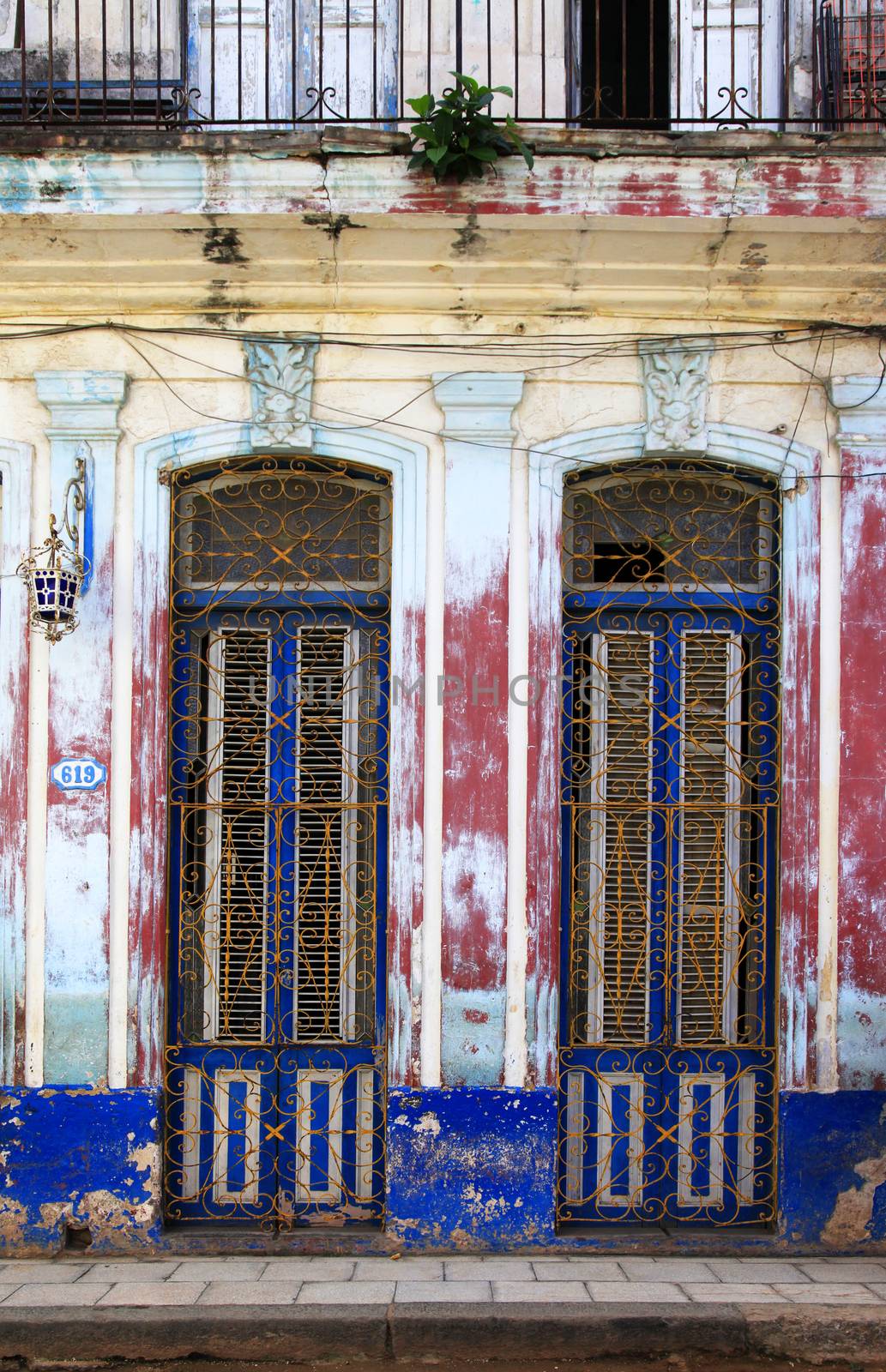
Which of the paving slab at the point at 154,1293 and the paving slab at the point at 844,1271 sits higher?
the paving slab at the point at 154,1293

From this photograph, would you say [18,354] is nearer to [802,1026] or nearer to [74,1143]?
[74,1143]

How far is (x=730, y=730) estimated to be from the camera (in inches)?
207

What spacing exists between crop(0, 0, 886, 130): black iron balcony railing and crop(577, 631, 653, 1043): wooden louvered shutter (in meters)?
2.47

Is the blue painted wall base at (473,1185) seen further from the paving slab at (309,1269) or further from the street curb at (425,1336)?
the street curb at (425,1336)

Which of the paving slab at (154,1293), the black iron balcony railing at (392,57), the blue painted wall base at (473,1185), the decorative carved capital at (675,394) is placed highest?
the black iron balcony railing at (392,57)

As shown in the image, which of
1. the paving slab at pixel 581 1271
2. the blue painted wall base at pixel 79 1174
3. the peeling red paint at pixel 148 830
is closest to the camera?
the paving slab at pixel 581 1271

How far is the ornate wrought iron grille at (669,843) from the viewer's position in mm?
5117

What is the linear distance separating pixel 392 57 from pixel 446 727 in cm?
300

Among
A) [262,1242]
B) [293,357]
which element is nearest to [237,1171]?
[262,1242]

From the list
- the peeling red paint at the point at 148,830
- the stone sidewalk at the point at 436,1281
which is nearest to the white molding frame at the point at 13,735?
the peeling red paint at the point at 148,830

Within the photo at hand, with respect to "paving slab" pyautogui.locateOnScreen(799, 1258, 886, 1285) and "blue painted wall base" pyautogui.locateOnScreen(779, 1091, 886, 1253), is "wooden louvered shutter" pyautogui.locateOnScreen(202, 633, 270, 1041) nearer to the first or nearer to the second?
"blue painted wall base" pyautogui.locateOnScreen(779, 1091, 886, 1253)

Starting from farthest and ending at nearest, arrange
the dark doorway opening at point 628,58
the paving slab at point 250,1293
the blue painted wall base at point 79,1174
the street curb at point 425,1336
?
the dark doorway opening at point 628,58 → the blue painted wall base at point 79,1174 → the paving slab at point 250,1293 → the street curb at point 425,1336

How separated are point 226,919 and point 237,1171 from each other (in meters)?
1.04

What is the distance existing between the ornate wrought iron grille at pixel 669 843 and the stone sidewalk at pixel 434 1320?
0.62m
